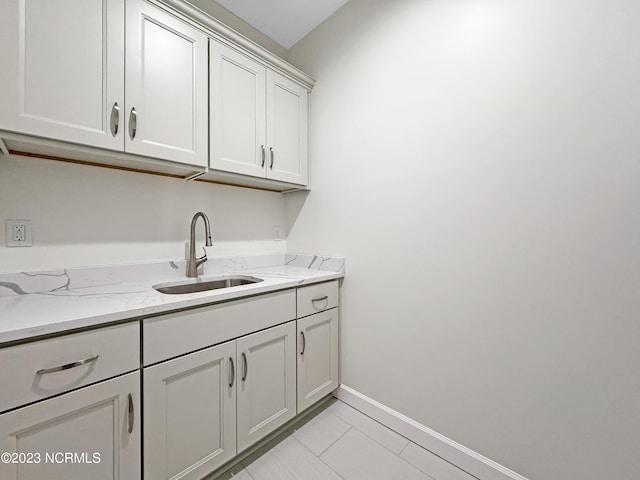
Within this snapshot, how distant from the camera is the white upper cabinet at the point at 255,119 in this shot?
1.47 meters

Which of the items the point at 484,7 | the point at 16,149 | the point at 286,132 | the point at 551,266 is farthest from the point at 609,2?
the point at 16,149

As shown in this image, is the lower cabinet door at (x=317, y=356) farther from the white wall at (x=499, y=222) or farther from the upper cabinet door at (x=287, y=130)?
the upper cabinet door at (x=287, y=130)

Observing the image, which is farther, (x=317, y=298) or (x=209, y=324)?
(x=317, y=298)

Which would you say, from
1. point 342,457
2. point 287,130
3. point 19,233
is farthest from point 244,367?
point 287,130

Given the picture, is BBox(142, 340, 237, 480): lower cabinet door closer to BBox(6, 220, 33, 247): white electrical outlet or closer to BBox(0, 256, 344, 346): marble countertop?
BBox(0, 256, 344, 346): marble countertop

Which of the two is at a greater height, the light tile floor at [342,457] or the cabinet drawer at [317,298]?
the cabinet drawer at [317,298]

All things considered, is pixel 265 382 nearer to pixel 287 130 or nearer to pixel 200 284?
pixel 200 284

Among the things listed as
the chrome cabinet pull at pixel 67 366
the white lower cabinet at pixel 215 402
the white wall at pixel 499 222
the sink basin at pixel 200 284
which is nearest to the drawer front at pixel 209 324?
the white lower cabinet at pixel 215 402

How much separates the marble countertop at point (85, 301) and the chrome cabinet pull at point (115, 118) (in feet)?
2.30

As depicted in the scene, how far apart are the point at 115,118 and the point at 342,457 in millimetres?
1896

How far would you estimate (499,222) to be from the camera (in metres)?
1.18

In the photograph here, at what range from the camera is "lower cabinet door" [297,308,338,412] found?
60.5 inches

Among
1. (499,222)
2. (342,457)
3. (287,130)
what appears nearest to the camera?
(499,222)

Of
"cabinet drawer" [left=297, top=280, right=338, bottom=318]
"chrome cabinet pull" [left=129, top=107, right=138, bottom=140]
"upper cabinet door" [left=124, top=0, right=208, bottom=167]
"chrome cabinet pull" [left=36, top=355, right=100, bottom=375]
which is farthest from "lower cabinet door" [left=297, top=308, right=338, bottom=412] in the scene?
"chrome cabinet pull" [left=129, top=107, right=138, bottom=140]
